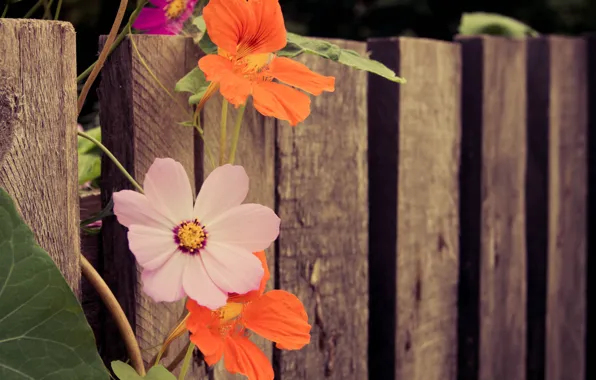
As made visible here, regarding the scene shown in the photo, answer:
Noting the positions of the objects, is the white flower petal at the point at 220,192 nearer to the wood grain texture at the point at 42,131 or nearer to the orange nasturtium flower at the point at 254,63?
the orange nasturtium flower at the point at 254,63

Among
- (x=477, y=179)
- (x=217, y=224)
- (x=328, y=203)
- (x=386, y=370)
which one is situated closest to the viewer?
(x=217, y=224)

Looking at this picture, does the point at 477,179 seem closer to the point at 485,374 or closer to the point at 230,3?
the point at 485,374

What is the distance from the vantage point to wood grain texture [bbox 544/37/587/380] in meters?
2.46

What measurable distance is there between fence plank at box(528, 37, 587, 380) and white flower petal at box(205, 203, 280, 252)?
1.59 metres

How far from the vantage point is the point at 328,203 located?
5.28 feet

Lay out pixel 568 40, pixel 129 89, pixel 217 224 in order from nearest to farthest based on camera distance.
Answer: pixel 217 224 → pixel 129 89 → pixel 568 40

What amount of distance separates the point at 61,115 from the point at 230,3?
243 millimetres

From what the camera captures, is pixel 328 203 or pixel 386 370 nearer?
pixel 328 203

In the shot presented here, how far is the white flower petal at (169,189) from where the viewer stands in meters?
0.94

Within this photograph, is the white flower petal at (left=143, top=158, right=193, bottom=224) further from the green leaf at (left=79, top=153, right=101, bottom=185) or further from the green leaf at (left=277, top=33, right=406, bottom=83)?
the green leaf at (left=79, top=153, right=101, bottom=185)

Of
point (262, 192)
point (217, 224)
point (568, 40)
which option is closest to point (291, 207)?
point (262, 192)

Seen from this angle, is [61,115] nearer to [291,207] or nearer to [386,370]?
[291,207]

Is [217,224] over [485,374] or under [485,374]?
over

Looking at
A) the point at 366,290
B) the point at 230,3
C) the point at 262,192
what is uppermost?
the point at 230,3
